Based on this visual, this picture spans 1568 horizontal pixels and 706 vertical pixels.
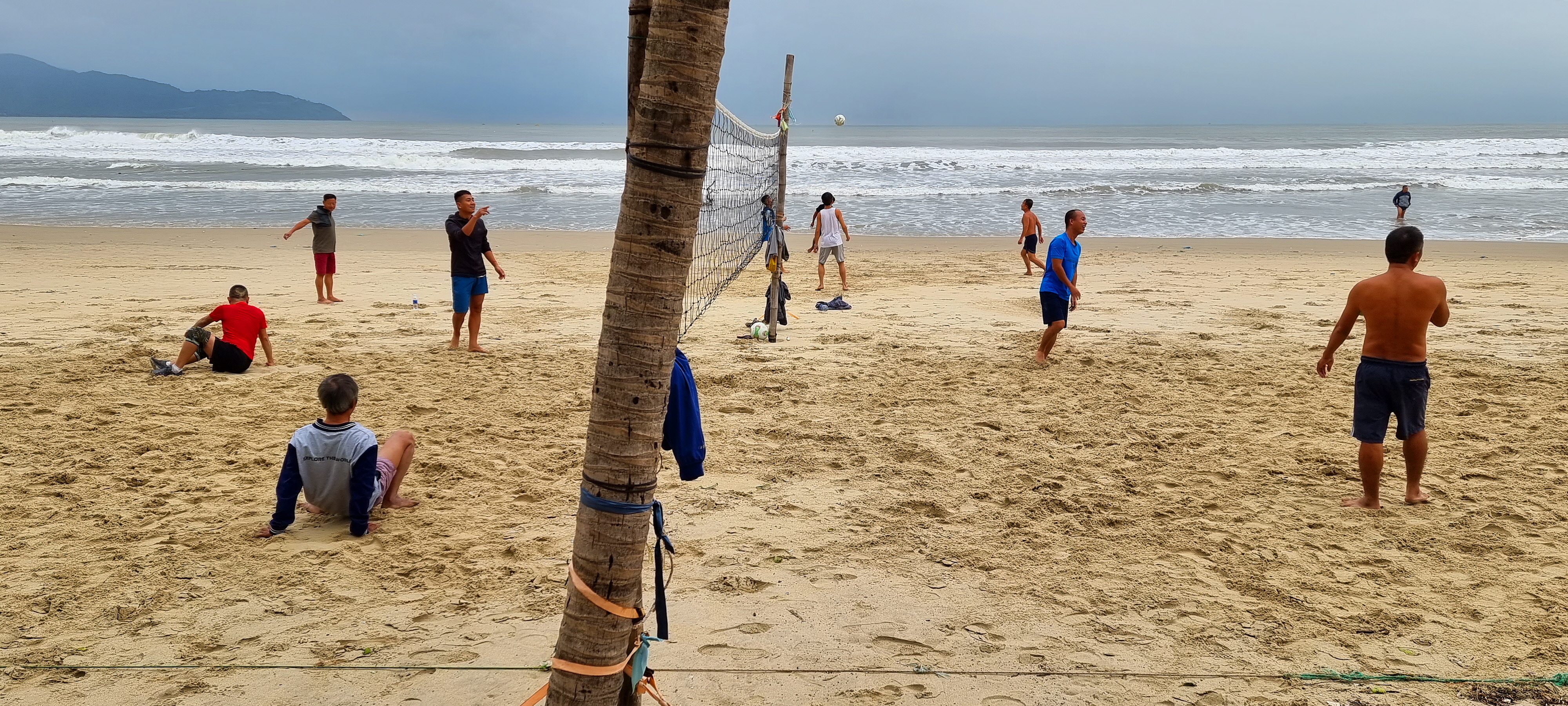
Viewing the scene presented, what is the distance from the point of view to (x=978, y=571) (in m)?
3.99

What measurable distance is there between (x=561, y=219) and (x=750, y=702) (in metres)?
18.8

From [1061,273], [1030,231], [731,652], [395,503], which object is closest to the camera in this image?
[731,652]

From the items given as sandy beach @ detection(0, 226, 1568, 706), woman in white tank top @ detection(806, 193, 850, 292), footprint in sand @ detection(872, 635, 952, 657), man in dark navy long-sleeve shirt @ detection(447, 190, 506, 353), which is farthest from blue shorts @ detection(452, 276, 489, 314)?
footprint in sand @ detection(872, 635, 952, 657)

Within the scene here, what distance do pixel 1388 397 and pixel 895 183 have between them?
25987 mm

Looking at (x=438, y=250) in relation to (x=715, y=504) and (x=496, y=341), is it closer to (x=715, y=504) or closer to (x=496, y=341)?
(x=496, y=341)

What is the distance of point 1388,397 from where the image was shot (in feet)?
14.7

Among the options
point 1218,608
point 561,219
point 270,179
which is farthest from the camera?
point 270,179

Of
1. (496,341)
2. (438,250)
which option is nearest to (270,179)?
(438,250)

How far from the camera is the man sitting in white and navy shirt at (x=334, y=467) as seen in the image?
13.5 ft

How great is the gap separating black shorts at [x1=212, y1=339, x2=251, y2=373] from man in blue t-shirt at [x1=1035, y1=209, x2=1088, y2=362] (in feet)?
19.8

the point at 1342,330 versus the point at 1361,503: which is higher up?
the point at 1342,330

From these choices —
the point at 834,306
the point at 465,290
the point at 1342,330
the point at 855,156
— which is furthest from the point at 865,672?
the point at 855,156

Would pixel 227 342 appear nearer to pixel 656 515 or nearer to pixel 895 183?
pixel 656 515

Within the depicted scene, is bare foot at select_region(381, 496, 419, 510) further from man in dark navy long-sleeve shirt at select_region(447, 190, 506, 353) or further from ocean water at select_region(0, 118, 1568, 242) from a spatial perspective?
ocean water at select_region(0, 118, 1568, 242)
